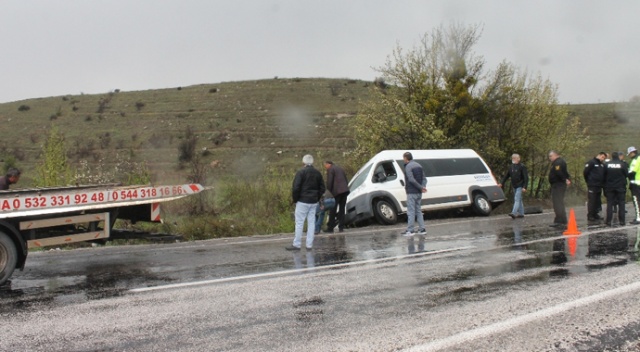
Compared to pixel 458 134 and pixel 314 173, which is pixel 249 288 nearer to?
pixel 314 173

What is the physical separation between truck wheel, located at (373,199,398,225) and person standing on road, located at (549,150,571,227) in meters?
4.41

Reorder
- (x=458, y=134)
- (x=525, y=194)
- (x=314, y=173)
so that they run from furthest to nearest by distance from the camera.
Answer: (x=525, y=194)
(x=458, y=134)
(x=314, y=173)

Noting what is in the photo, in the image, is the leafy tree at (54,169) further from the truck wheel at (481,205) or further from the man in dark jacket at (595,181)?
the man in dark jacket at (595,181)

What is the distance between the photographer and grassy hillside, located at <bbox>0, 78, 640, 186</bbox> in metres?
45.8

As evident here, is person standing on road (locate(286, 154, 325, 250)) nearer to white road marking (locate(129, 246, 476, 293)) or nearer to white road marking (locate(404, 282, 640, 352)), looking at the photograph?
white road marking (locate(129, 246, 476, 293))

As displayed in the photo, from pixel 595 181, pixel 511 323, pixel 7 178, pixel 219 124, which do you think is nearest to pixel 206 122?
pixel 219 124

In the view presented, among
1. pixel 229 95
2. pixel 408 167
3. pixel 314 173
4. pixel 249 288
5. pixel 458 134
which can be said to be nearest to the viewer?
pixel 249 288

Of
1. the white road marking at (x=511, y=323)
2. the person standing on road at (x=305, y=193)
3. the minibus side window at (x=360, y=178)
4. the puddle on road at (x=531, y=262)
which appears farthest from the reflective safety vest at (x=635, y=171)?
the white road marking at (x=511, y=323)

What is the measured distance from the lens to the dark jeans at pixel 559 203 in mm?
14485

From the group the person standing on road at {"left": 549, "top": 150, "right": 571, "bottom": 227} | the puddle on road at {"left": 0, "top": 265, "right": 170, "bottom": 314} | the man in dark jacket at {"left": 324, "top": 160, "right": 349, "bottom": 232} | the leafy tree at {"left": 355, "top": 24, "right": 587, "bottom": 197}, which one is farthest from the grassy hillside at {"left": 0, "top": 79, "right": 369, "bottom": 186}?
the puddle on road at {"left": 0, "top": 265, "right": 170, "bottom": 314}

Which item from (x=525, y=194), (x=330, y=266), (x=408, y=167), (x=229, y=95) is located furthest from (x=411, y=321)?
(x=229, y=95)

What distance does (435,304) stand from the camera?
20.9ft

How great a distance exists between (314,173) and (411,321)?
597 cm

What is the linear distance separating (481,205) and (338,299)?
13903mm
